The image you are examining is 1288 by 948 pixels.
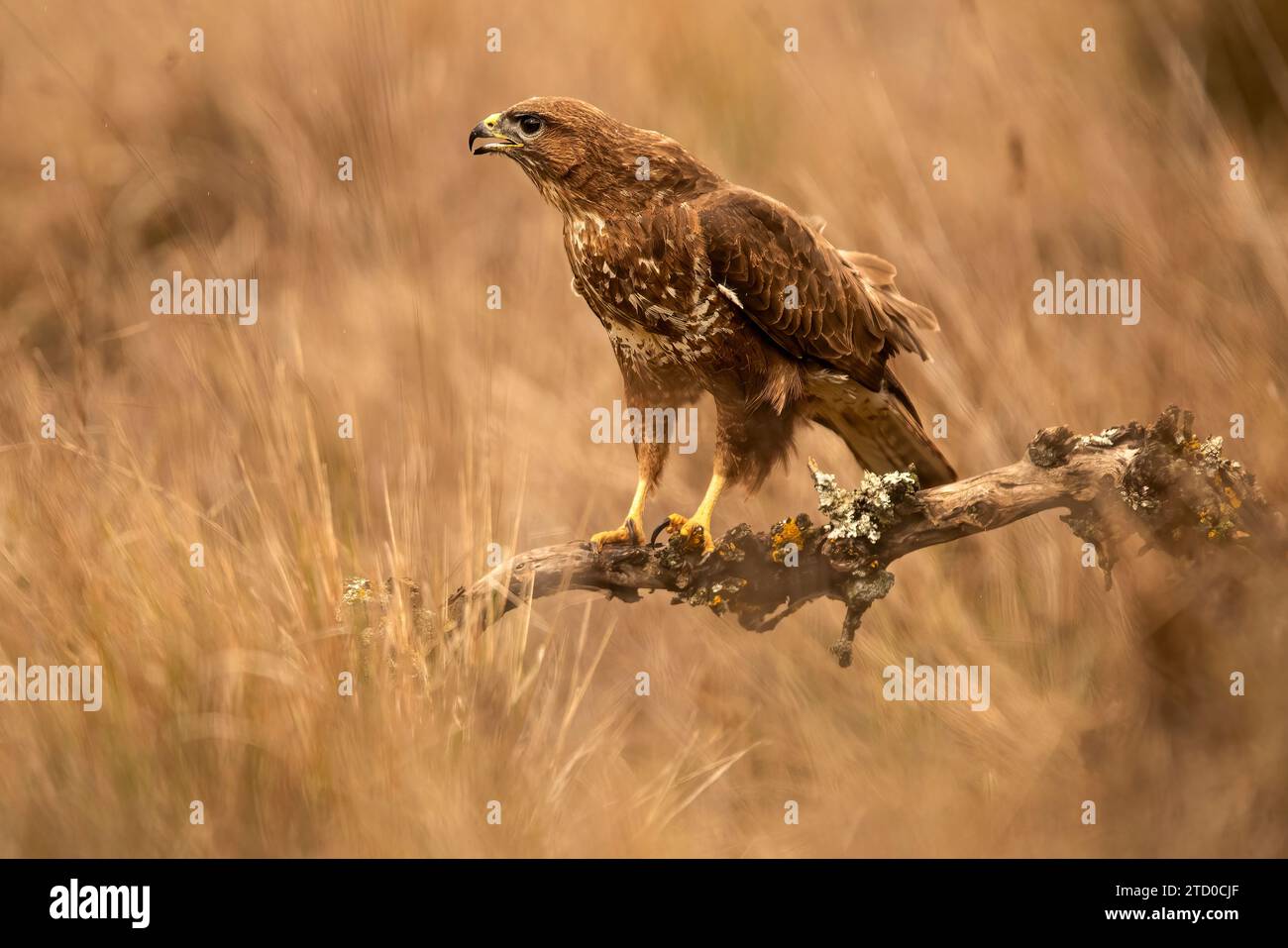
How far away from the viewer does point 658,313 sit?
353cm

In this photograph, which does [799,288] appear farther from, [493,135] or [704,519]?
[493,135]

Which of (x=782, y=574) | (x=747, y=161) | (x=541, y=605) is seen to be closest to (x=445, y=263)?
(x=747, y=161)

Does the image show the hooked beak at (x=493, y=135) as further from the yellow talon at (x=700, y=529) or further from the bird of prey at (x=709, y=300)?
the yellow talon at (x=700, y=529)

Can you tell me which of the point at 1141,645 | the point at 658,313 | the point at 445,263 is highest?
the point at 445,263

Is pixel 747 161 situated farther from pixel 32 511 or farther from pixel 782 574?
pixel 32 511

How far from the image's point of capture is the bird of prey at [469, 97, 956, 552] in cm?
347

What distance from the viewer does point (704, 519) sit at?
12.1 ft

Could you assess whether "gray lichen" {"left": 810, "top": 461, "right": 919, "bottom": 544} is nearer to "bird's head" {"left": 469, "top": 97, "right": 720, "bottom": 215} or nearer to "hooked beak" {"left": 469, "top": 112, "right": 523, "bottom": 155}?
"bird's head" {"left": 469, "top": 97, "right": 720, "bottom": 215}

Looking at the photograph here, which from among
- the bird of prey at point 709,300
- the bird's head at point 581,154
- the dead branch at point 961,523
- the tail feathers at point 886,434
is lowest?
the dead branch at point 961,523

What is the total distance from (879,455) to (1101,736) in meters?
1.07

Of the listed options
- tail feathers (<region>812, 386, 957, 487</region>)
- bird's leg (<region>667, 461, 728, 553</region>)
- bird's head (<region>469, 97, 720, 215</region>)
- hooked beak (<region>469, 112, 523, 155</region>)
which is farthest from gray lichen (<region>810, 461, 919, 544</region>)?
hooked beak (<region>469, 112, 523, 155</region>)

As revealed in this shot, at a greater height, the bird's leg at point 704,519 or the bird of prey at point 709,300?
the bird of prey at point 709,300

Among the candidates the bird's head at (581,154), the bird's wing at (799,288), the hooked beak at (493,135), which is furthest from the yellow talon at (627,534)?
the hooked beak at (493,135)

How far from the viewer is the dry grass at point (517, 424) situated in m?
3.14
